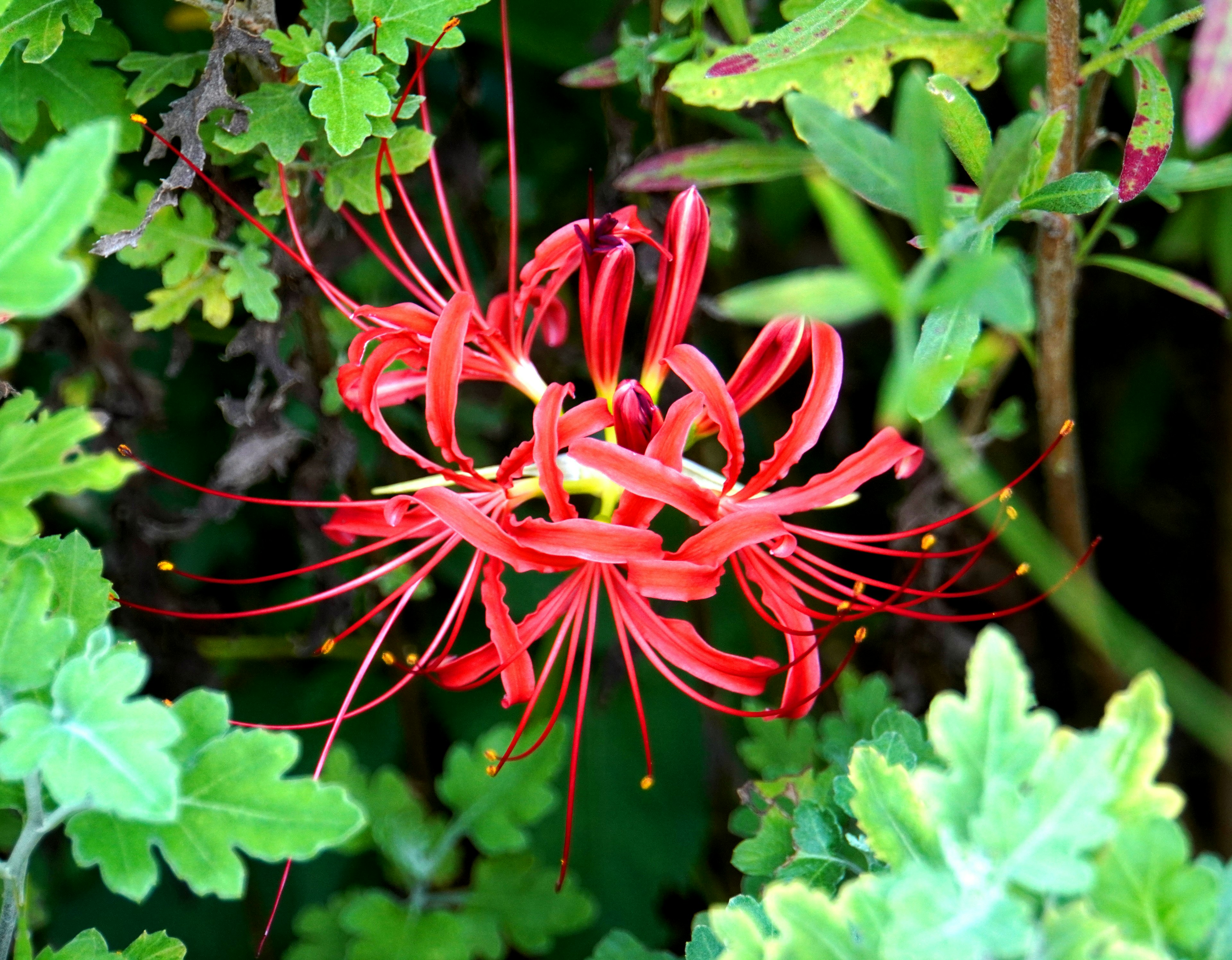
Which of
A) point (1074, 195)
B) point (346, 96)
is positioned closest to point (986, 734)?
point (1074, 195)

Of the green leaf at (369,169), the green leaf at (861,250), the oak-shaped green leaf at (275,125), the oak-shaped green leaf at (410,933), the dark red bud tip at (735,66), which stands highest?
the green leaf at (861,250)

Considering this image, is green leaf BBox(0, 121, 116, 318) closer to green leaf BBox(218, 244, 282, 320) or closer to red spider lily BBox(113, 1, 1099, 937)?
red spider lily BBox(113, 1, 1099, 937)

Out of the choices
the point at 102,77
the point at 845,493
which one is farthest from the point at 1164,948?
the point at 102,77

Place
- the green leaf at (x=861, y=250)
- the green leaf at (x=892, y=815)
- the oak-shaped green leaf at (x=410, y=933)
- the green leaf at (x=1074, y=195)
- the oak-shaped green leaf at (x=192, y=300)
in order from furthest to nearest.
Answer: the oak-shaped green leaf at (x=410, y=933), the oak-shaped green leaf at (x=192, y=300), the green leaf at (x=1074, y=195), the green leaf at (x=892, y=815), the green leaf at (x=861, y=250)

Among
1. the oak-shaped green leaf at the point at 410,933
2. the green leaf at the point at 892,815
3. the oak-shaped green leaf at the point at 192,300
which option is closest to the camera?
the green leaf at the point at 892,815

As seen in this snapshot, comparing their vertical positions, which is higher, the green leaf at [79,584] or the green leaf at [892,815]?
the green leaf at [892,815]

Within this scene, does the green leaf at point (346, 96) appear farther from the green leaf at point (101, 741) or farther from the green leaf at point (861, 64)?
the green leaf at point (101, 741)

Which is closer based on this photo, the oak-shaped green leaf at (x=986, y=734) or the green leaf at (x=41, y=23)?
the oak-shaped green leaf at (x=986, y=734)

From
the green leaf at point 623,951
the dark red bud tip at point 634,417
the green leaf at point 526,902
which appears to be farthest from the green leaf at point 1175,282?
the green leaf at point 526,902
